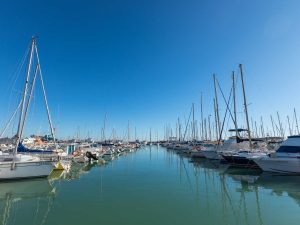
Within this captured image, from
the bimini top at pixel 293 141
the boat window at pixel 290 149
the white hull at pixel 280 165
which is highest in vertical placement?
the bimini top at pixel 293 141

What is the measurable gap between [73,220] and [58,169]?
18.0 metres

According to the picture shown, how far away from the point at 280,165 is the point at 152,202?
16.0m

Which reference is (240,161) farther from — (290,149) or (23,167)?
(23,167)

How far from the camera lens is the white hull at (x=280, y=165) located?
23422mm

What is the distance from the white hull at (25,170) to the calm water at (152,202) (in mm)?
857

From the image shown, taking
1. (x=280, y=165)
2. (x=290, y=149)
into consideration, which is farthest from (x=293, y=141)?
(x=280, y=165)

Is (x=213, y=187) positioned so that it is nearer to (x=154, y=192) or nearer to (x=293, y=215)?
(x=154, y=192)

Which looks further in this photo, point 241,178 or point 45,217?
point 241,178

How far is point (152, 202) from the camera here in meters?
15.0

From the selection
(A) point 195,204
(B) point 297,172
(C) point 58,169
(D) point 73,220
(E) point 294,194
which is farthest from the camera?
(C) point 58,169

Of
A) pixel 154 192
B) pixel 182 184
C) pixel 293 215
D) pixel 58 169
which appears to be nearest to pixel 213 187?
pixel 182 184

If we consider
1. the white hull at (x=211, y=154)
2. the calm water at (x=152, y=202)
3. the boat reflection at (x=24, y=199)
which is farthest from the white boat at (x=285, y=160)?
the boat reflection at (x=24, y=199)

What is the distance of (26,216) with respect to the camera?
1260 centimetres

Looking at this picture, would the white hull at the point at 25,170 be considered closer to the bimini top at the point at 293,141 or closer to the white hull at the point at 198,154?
the bimini top at the point at 293,141
